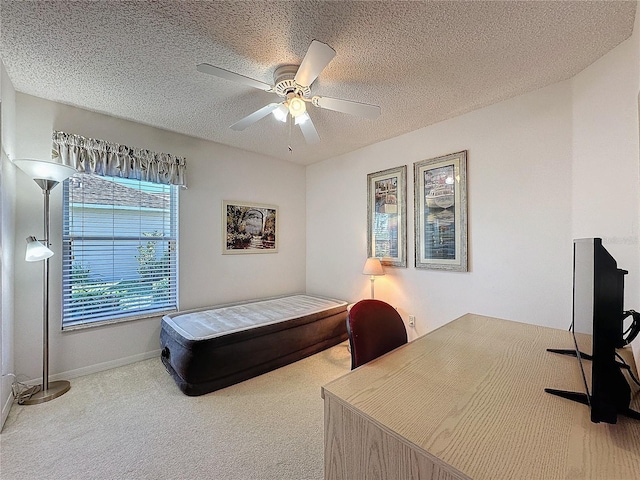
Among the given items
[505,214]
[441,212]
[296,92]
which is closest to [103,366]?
[296,92]

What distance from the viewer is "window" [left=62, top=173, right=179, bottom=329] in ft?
8.71

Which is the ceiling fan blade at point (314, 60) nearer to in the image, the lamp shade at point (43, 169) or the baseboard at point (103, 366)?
the lamp shade at point (43, 169)

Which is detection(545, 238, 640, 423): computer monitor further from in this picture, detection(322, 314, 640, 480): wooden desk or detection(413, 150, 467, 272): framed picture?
detection(413, 150, 467, 272): framed picture

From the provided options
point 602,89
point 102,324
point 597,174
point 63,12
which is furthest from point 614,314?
point 102,324

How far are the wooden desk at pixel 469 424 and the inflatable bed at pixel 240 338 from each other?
1.69 meters

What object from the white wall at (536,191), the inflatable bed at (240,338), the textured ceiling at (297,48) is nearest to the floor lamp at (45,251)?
the textured ceiling at (297,48)

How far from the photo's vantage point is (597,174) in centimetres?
192

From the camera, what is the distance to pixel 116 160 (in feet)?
9.20

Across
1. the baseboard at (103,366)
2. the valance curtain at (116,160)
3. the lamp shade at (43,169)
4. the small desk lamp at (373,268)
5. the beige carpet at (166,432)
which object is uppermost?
the valance curtain at (116,160)

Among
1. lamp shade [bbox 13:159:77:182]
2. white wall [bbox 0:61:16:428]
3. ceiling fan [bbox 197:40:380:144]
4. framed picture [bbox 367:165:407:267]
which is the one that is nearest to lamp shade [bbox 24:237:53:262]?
white wall [bbox 0:61:16:428]

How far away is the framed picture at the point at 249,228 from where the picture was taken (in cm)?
372

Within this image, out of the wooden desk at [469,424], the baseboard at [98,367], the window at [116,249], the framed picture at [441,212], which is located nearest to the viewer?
the wooden desk at [469,424]

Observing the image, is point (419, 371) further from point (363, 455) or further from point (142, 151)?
point (142, 151)

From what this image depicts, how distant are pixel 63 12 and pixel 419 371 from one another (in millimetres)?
2666
